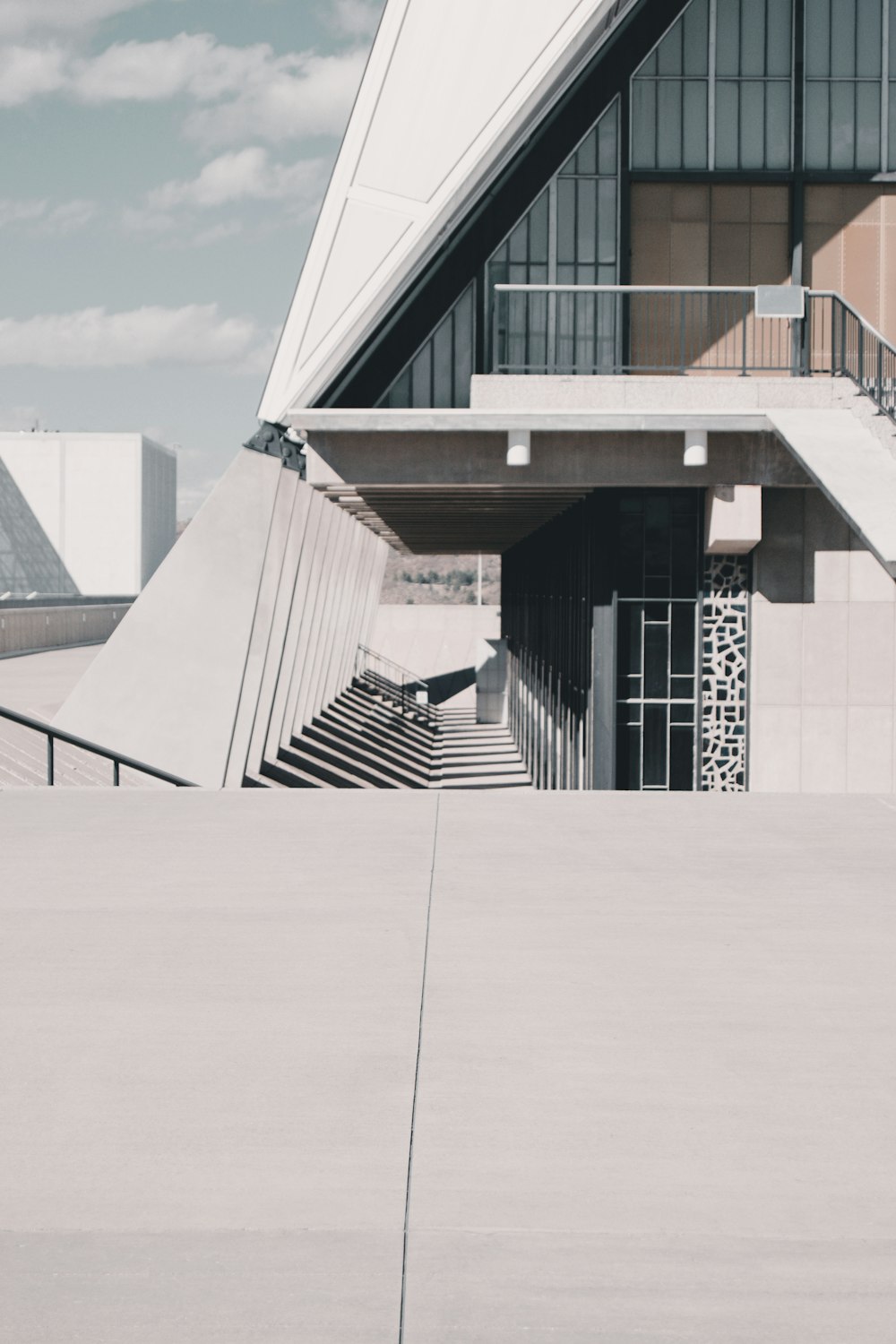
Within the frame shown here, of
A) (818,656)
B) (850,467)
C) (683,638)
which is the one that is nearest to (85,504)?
(683,638)

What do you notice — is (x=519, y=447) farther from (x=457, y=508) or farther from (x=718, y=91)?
(x=457, y=508)

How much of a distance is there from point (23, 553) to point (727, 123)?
74.9 meters

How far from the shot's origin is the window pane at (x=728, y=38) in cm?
1571

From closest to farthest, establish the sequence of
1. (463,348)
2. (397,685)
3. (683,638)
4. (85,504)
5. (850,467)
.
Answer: (850,467) → (683,638) → (463,348) → (397,685) → (85,504)

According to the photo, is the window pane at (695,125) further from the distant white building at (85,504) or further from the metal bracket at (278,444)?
the distant white building at (85,504)

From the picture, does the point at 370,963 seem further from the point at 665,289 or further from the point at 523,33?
the point at 523,33

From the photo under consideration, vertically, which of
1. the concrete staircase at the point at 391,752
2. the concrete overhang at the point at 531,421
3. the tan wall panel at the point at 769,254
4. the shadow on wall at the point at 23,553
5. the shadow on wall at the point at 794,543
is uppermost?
the shadow on wall at the point at 23,553

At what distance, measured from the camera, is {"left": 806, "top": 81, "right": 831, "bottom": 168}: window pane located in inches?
627

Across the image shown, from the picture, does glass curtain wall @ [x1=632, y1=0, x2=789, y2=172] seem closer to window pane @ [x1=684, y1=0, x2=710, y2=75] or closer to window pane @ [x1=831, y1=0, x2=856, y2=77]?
window pane @ [x1=684, y1=0, x2=710, y2=75]

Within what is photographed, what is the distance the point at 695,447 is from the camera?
1377 centimetres

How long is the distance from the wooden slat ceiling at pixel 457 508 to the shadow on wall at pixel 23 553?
51.7m

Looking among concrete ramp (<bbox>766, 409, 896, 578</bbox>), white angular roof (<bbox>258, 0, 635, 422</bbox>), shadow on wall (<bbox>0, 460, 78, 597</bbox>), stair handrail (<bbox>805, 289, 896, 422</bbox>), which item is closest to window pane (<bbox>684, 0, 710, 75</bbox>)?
white angular roof (<bbox>258, 0, 635, 422</bbox>)

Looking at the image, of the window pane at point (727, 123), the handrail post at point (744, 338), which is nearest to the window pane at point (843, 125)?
the window pane at point (727, 123)

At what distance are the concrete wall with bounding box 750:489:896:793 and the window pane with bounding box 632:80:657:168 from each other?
447cm
